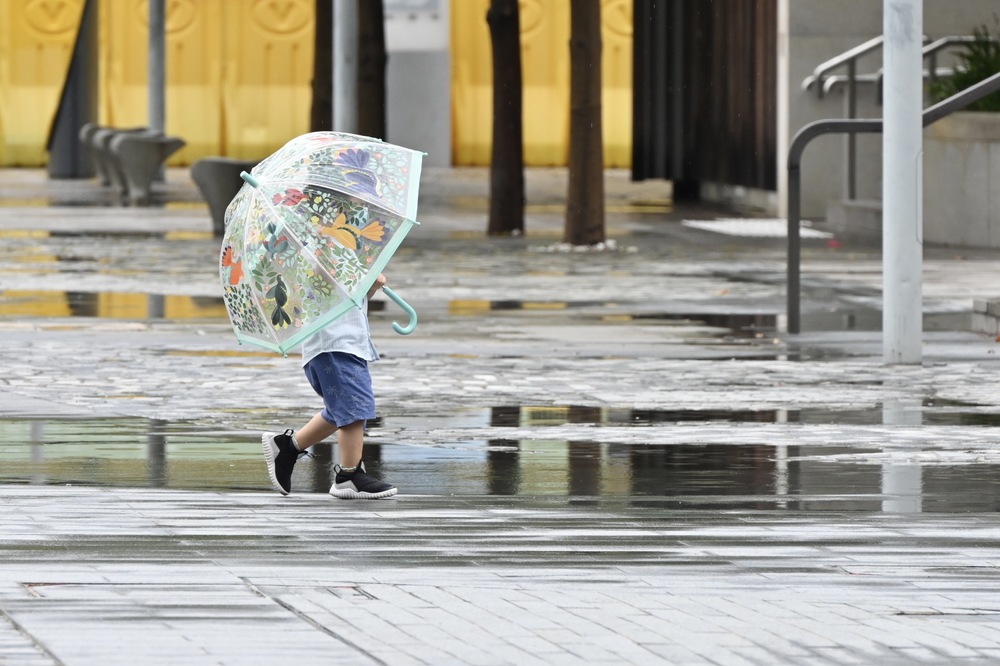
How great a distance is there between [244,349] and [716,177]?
72.4 ft

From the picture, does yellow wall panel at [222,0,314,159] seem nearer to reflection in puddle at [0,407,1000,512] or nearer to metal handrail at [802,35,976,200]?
metal handrail at [802,35,976,200]

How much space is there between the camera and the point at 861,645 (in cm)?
611

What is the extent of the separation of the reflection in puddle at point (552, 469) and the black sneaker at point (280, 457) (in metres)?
0.18

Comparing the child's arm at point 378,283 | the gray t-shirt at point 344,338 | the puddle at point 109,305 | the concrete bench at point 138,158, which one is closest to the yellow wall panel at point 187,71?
the concrete bench at point 138,158

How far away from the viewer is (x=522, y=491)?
8984mm

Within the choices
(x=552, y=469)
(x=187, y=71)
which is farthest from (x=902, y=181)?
(x=187, y=71)

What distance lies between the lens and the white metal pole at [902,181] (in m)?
13.7

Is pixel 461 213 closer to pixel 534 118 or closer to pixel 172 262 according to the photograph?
pixel 172 262

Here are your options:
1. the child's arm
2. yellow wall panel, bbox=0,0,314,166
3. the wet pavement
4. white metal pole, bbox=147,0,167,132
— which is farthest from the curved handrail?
yellow wall panel, bbox=0,0,314,166

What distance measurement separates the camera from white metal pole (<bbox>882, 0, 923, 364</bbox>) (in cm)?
1368

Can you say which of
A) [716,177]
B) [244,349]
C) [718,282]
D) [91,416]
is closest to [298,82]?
[716,177]

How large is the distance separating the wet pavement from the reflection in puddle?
0.08 feet

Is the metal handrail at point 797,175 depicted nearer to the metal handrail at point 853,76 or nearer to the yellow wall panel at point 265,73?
the metal handrail at point 853,76

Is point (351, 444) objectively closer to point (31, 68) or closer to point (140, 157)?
point (140, 157)
